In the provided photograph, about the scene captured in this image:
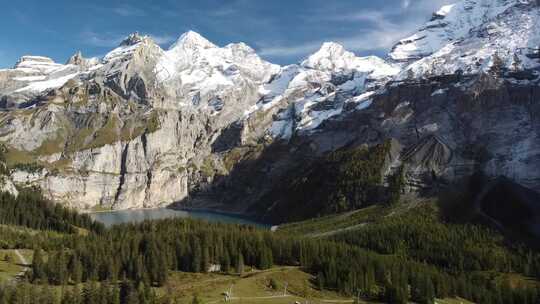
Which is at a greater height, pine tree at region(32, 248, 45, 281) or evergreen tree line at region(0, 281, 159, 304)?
pine tree at region(32, 248, 45, 281)

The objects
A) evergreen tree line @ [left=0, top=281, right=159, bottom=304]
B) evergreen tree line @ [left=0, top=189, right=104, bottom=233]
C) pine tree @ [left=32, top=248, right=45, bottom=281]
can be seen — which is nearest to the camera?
evergreen tree line @ [left=0, top=281, right=159, bottom=304]

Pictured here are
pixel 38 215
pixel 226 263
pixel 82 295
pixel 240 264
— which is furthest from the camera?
pixel 38 215

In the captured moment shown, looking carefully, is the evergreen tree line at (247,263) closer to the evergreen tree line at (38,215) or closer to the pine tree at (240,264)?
the pine tree at (240,264)

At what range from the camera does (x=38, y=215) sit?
17625 cm

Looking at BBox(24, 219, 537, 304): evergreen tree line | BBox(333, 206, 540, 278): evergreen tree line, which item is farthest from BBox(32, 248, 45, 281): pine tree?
BBox(333, 206, 540, 278): evergreen tree line

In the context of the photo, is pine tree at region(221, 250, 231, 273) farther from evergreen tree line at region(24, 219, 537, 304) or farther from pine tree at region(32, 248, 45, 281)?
pine tree at region(32, 248, 45, 281)

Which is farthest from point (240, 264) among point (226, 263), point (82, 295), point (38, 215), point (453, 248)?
point (38, 215)

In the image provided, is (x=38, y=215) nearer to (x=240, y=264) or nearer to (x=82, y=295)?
(x=240, y=264)

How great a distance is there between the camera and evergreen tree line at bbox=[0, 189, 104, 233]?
548 feet

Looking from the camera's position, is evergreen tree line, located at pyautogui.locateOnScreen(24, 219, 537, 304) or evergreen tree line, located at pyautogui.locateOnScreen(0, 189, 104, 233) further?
evergreen tree line, located at pyautogui.locateOnScreen(0, 189, 104, 233)

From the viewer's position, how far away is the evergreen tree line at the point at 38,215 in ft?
548

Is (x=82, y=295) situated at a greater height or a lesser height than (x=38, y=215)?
lesser

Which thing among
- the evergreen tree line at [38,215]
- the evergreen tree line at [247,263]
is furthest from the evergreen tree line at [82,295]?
the evergreen tree line at [38,215]

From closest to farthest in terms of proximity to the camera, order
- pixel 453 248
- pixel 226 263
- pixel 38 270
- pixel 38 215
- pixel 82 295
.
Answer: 1. pixel 82 295
2. pixel 38 270
3. pixel 226 263
4. pixel 453 248
5. pixel 38 215
